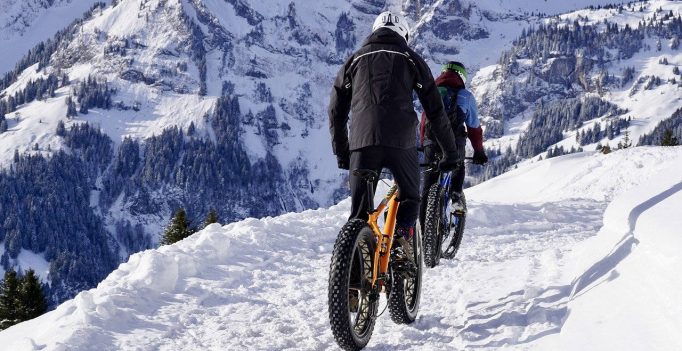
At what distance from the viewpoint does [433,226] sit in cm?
927

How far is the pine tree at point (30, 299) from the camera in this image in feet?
116

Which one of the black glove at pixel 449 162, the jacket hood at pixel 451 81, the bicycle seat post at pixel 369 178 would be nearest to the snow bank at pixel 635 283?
the black glove at pixel 449 162

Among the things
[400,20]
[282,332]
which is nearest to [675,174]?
[400,20]

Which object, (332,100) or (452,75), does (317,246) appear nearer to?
(452,75)

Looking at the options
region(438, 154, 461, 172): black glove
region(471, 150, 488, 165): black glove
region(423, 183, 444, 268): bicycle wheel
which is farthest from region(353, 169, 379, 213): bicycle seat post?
region(471, 150, 488, 165): black glove

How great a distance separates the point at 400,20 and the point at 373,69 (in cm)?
70

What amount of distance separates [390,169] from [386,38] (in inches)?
50.9

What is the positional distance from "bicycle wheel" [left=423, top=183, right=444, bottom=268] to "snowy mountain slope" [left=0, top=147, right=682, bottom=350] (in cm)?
26

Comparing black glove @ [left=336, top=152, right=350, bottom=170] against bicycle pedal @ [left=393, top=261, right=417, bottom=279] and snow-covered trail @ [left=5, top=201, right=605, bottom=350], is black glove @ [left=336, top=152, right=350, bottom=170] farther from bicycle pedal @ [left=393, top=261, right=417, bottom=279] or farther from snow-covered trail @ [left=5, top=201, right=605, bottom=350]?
snow-covered trail @ [left=5, top=201, right=605, bottom=350]

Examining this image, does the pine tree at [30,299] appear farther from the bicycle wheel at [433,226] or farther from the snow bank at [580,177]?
the bicycle wheel at [433,226]

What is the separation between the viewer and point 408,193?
20.5 feet

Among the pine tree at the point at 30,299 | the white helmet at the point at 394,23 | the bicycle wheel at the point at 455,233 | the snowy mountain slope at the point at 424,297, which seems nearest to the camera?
the snowy mountain slope at the point at 424,297

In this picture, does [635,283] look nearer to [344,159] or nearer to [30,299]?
[344,159]

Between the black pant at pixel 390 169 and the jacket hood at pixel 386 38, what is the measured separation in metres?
1.04
